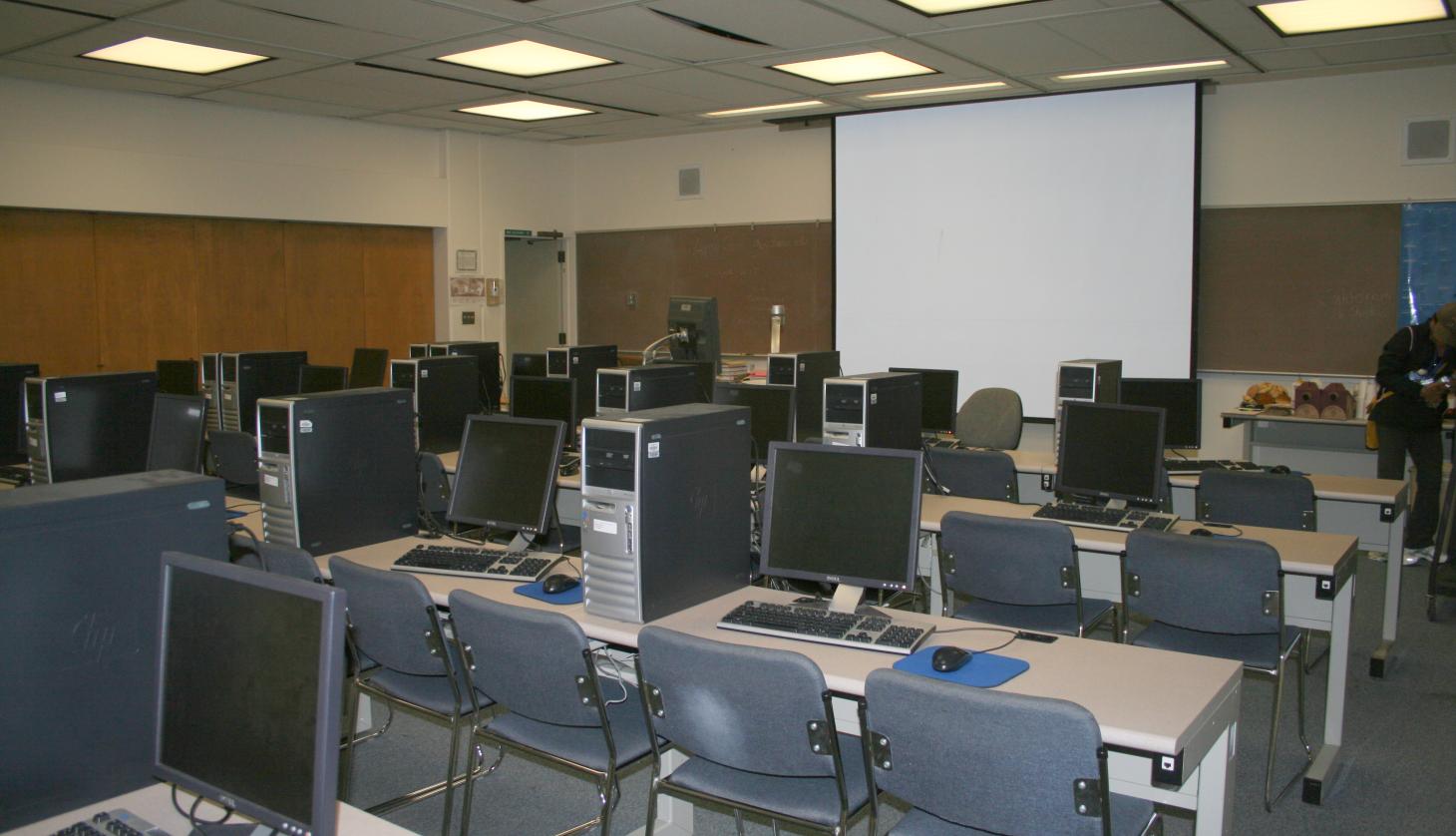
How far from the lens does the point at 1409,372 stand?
592 centimetres

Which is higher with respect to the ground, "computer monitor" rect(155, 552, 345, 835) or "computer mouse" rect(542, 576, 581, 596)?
"computer monitor" rect(155, 552, 345, 835)

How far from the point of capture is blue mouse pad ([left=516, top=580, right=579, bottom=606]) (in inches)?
116

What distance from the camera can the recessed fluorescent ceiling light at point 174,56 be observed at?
5.95 metres

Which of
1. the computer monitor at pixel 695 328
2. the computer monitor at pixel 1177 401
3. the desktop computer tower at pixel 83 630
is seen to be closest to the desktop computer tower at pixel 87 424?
the computer monitor at pixel 695 328

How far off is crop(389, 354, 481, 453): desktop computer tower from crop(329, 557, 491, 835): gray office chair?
2.42 m

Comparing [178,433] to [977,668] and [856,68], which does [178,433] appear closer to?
[977,668]

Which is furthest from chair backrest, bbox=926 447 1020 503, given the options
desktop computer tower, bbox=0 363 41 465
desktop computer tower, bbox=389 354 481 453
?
desktop computer tower, bbox=0 363 41 465

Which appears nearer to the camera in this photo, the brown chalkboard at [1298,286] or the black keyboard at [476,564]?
the black keyboard at [476,564]

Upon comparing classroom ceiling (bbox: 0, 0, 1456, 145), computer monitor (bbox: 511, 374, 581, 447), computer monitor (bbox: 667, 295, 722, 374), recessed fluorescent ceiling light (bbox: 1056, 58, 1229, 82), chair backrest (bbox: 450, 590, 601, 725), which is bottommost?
chair backrest (bbox: 450, 590, 601, 725)

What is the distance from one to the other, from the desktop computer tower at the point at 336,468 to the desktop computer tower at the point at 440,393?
5.32ft

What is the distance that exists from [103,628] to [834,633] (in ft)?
5.05

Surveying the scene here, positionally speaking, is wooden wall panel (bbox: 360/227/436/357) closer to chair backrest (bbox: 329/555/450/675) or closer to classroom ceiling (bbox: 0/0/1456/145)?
classroom ceiling (bbox: 0/0/1456/145)

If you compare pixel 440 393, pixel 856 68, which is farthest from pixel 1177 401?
pixel 440 393

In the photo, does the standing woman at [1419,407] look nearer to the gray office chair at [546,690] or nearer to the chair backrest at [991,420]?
the chair backrest at [991,420]
